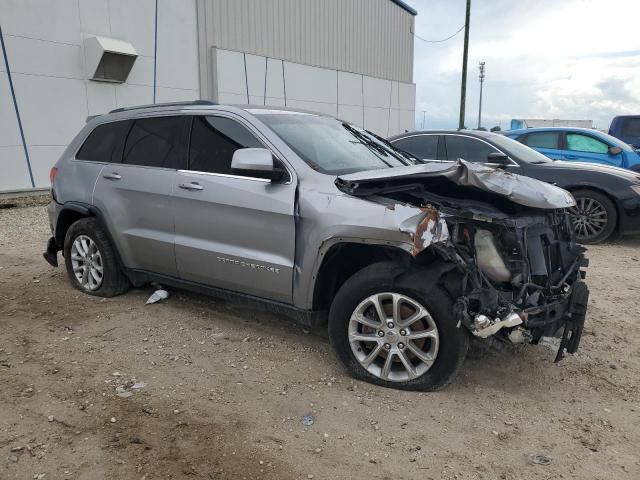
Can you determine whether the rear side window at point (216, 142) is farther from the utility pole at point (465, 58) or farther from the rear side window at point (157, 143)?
the utility pole at point (465, 58)

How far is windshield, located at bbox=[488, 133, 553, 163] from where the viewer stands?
25.1 feet

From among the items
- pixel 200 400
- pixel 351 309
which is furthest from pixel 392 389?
pixel 200 400

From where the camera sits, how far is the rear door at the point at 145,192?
14.4ft

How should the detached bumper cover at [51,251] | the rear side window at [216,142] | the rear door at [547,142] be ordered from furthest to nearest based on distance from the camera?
1. the rear door at [547,142]
2. the detached bumper cover at [51,251]
3. the rear side window at [216,142]

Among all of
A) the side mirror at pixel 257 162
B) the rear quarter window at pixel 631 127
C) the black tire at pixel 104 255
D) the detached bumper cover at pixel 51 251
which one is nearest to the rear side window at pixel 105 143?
the black tire at pixel 104 255

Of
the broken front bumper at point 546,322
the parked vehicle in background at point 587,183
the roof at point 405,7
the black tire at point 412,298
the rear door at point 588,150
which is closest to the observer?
the broken front bumper at point 546,322

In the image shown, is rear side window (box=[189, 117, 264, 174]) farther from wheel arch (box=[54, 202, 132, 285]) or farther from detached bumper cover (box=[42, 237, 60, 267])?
detached bumper cover (box=[42, 237, 60, 267])

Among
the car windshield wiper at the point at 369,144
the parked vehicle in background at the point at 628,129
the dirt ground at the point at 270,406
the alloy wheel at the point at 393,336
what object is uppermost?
the parked vehicle in background at the point at 628,129

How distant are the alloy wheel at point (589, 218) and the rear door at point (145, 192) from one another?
5.51 meters

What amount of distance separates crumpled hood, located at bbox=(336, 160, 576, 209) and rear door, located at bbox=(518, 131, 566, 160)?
673 centimetres

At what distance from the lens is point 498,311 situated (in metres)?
3.02

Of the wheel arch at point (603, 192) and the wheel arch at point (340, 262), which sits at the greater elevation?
the wheel arch at point (603, 192)

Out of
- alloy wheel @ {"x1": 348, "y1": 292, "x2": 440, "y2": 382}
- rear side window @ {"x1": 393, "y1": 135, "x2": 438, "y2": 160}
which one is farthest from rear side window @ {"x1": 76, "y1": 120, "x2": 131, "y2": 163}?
rear side window @ {"x1": 393, "y1": 135, "x2": 438, "y2": 160}

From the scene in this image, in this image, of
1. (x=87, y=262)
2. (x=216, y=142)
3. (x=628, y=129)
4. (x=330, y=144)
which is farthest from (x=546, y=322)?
(x=628, y=129)
